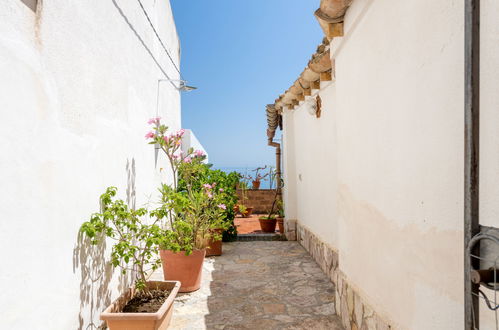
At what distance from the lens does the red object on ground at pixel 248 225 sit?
10.2 meters

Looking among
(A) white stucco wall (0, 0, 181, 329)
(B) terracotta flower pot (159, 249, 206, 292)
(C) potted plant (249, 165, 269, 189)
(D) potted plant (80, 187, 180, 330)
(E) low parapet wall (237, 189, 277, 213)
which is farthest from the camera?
(C) potted plant (249, 165, 269, 189)

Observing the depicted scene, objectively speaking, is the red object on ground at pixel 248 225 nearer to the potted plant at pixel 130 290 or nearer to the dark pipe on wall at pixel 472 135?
the potted plant at pixel 130 290

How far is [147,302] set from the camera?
12.2 feet

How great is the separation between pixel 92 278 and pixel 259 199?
1085 cm

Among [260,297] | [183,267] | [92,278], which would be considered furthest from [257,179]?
[92,278]

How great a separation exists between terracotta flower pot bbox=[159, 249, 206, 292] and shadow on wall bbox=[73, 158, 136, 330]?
1190 millimetres

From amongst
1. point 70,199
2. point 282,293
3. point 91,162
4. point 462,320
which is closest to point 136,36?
point 91,162

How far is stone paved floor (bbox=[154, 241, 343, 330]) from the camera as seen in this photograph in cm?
390

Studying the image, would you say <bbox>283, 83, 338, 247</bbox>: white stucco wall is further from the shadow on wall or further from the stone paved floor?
the shadow on wall

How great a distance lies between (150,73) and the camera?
587 centimetres

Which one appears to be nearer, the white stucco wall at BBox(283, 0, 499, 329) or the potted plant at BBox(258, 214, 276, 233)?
the white stucco wall at BBox(283, 0, 499, 329)

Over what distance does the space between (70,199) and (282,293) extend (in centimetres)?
318

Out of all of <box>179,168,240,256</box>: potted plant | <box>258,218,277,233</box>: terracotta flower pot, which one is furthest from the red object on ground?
<box>179,168,240,256</box>: potted plant

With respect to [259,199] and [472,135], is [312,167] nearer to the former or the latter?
[472,135]
